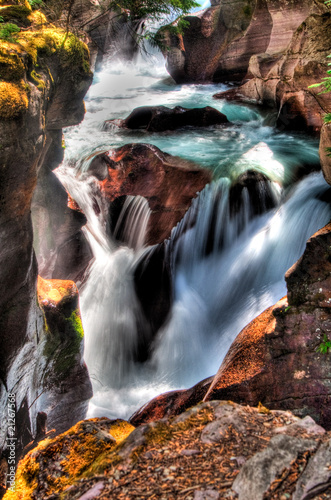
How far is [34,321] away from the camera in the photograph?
15.8 ft

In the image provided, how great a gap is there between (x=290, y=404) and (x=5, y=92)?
15.5 feet

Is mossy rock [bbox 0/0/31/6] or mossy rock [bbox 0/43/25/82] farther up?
mossy rock [bbox 0/0/31/6]

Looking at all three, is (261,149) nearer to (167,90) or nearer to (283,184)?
(283,184)

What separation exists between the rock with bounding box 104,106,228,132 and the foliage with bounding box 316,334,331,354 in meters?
9.47

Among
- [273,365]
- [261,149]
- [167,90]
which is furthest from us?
[167,90]

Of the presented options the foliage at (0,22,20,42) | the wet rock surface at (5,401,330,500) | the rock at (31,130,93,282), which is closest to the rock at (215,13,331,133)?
the rock at (31,130,93,282)

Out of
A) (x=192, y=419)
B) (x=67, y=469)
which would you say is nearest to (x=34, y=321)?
(x=67, y=469)

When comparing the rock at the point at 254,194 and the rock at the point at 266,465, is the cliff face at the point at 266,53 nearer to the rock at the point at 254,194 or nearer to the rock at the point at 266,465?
the rock at the point at 254,194

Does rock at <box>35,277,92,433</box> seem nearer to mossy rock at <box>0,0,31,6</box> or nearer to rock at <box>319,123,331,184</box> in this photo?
mossy rock at <box>0,0,31,6</box>

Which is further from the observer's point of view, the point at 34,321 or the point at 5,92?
the point at 34,321

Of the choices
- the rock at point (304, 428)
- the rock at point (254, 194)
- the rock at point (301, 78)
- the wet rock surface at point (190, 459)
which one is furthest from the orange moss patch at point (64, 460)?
the rock at point (301, 78)

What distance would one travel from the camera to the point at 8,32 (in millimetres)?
4609

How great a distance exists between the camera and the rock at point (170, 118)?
11.8 metres

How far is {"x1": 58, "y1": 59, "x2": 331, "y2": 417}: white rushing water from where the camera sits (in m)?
7.07
